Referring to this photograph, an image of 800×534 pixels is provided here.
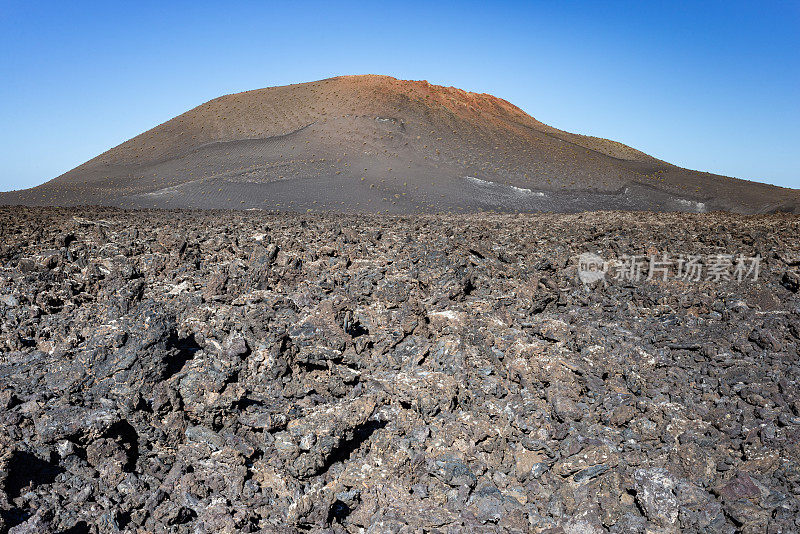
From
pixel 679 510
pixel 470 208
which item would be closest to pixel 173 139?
pixel 470 208

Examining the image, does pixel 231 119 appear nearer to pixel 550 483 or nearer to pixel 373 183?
pixel 373 183

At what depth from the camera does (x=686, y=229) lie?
1130cm

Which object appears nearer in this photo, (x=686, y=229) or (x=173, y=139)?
(x=686, y=229)

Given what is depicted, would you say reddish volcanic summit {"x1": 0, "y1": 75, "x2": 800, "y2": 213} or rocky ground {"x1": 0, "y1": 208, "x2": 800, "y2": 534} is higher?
reddish volcanic summit {"x1": 0, "y1": 75, "x2": 800, "y2": 213}

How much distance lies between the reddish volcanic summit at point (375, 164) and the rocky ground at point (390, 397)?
20719mm

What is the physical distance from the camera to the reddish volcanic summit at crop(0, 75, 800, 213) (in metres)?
30.2

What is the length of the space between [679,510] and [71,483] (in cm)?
482

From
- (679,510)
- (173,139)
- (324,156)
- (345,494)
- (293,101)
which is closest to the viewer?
(679,510)

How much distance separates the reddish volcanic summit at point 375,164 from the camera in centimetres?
3020

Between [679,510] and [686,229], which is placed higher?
[686,229]

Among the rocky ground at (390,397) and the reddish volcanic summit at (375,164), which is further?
the reddish volcanic summit at (375,164)

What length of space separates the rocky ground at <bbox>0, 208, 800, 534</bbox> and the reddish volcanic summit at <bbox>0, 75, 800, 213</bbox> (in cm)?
2072

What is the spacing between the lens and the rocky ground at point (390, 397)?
14.3ft

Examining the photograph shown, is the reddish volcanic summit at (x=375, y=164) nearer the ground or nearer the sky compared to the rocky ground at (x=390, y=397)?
nearer the sky
